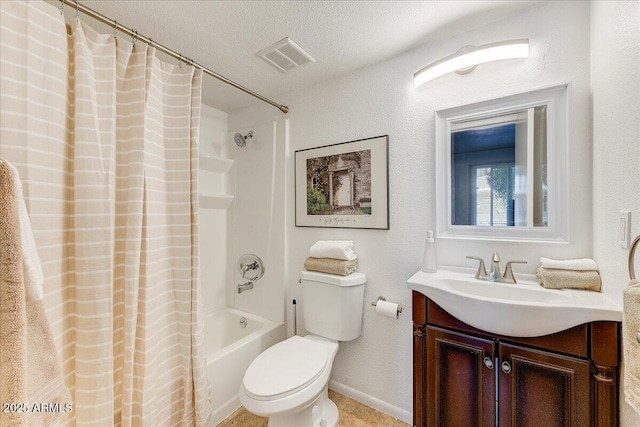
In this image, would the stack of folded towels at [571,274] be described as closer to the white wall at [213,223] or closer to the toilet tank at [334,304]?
the toilet tank at [334,304]

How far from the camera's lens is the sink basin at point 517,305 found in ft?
3.00

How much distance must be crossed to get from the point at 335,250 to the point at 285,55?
1220mm

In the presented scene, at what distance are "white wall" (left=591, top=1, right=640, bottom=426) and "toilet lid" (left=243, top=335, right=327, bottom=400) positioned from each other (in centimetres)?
115

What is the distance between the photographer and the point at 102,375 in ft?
3.36

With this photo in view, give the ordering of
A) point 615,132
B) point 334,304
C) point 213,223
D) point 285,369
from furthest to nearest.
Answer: point 213,223
point 334,304
point 285,369
point 615,132

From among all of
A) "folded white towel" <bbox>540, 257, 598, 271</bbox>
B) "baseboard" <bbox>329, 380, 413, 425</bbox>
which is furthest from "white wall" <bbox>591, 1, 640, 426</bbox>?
"baseboard" <bbox>329, 380, 413, 425</bbox>

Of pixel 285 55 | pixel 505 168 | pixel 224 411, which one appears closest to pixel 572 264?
pixel 505 168

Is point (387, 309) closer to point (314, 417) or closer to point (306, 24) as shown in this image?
point (314, 417)

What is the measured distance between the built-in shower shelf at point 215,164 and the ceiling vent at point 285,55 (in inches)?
34.9

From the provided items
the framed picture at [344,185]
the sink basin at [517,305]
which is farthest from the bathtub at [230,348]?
the sink basin at [517,305]

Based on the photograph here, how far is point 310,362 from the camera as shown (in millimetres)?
1384

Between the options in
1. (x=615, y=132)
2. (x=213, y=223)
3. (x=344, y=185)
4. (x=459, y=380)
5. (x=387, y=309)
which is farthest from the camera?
(x=213, y=223)

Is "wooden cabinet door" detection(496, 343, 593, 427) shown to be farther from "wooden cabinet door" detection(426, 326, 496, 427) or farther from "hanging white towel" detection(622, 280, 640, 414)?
"hanging white towel" detection(622, 280, 640, 414)

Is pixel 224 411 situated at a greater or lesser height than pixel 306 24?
lesser
